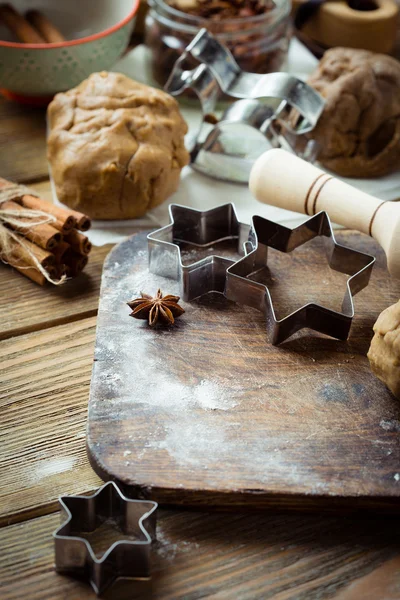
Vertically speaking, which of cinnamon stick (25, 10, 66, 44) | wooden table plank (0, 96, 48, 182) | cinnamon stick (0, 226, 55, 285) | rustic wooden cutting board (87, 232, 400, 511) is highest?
cinnamon stick (25, 10, 66, 44)

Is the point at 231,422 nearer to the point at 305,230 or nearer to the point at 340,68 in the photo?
the point at 305,230

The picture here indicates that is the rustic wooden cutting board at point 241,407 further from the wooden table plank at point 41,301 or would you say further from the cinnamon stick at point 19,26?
the cinnamon stick at point 19,26

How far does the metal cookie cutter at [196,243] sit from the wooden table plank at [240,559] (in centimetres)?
41

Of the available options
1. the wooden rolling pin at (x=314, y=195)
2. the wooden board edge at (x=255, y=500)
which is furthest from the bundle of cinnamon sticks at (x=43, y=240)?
the wooden board edge at (x=255, y=500)

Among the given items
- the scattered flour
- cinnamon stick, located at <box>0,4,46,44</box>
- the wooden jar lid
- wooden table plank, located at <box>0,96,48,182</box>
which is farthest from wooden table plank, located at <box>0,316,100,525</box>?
the wooden jar lid

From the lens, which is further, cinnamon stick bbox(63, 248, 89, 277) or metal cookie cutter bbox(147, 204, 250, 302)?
cinnamon stick bbox(63, 248, 89, 277)

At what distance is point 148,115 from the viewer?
1.46m

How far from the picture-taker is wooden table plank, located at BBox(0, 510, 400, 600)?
88cm

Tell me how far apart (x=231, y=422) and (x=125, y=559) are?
0.24 meters

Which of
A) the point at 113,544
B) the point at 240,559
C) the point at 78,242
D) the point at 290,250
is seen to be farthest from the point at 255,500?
the point at 78,242

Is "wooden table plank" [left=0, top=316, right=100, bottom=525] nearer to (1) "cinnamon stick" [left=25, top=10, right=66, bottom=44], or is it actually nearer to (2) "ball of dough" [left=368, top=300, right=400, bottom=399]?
(2) "ball of dough" [left=368, top=300, right=400, bottom=399]

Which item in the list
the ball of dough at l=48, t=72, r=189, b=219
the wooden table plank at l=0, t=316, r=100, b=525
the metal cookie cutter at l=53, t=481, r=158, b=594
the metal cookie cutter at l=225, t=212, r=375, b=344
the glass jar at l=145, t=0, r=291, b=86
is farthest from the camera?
the glass jar at l=145, t=0, r=291, b=86

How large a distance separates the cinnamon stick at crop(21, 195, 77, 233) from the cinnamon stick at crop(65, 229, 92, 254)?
0.02 meters

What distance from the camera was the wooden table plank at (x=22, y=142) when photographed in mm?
1640
